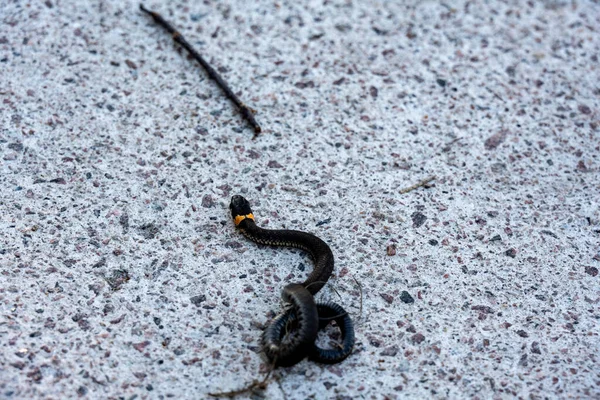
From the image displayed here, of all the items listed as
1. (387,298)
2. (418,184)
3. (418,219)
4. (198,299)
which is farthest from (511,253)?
(198,299)

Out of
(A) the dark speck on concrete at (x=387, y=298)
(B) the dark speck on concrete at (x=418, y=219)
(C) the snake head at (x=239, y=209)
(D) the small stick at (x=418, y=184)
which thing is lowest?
(A) the dark speck on concrete at (x=387, y=298)

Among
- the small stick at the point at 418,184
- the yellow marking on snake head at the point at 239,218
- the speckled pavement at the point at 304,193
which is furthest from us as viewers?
the small stick at the point at 418,184

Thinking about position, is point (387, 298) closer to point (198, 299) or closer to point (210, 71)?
point (198, 299)

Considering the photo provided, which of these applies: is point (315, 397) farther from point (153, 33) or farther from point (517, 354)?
point (153, 33)

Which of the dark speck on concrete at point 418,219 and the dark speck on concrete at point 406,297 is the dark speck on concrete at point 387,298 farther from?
the dark speck on concrete at point 418,219

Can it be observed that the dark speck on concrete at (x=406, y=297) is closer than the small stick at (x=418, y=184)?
Yes

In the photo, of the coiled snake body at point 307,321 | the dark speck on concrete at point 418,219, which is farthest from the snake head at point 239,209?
the dark speck on concrete at point 418,219

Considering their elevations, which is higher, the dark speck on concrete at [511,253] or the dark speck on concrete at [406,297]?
the dark speck on concrete at [511,253]

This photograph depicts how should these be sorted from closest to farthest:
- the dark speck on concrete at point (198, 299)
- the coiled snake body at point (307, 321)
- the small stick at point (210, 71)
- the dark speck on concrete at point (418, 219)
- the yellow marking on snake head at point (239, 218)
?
the coiled snake body at point (307, 321), the dark speck on concrete at point (198, 299), the yellow marking on snake head at point (239, 218), the dark speck on concrete at point (418, 219), the small stick at point (210, 71)

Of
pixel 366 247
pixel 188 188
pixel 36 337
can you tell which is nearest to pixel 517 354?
pixel 366 247
